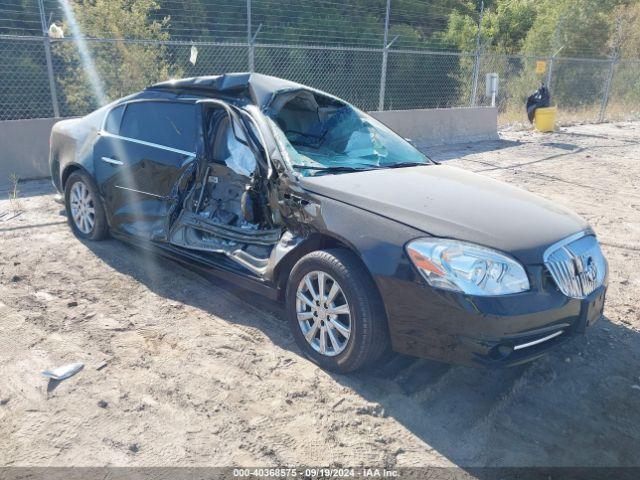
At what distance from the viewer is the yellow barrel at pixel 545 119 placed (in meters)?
15.8

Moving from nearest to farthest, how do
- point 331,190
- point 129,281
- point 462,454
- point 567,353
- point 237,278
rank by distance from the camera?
point 462,454 → point 331,190 → point 567,353 → point 237,278 → point 129,281

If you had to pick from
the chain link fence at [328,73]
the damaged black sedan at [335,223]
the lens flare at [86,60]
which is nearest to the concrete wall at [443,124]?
the chain link fence at [328,73]

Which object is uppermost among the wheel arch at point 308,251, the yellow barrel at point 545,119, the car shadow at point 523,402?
the wheel arch at point 308,251

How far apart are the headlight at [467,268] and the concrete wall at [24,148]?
720cm

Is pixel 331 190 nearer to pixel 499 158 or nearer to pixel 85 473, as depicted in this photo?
pixel 85 473

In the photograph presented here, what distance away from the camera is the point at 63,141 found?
5621 millimetres

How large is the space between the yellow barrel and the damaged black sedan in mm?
12669

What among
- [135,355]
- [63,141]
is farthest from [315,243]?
[63,141]

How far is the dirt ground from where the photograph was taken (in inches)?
108

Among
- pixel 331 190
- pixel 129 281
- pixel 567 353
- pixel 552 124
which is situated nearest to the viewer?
pixel 331 190

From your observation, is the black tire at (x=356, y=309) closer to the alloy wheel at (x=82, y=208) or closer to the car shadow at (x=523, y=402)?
the car shadow at (x=523, y=402)

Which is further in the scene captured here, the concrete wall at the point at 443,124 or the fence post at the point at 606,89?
the fence post at the point at 606,89

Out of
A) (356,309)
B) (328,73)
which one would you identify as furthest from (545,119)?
(356,309)

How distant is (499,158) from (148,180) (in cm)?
872
